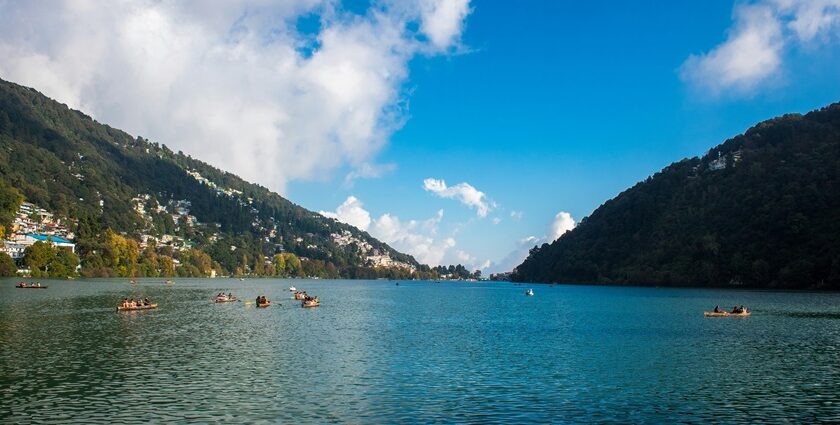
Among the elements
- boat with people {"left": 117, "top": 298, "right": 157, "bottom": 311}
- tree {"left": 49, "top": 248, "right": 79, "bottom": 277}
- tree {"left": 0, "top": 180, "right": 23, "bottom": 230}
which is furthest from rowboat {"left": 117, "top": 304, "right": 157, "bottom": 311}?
tree {"left": 0, "top": 180, "right": 23, "bottom": 230}

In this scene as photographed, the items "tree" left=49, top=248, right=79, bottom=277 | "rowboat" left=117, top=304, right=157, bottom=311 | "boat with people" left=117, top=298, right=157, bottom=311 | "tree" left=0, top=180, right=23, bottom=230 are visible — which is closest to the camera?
"rowboat" left=117, top=304, right=157, bottom=311

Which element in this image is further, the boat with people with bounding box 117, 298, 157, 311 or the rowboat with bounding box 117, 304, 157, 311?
the boat with people with bounding box 117, 298, 157, 311

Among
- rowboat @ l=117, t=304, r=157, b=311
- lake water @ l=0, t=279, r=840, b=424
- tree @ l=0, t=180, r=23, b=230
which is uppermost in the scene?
tree @ l=0, t=180, r=23, b=230

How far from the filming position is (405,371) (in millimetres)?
40656

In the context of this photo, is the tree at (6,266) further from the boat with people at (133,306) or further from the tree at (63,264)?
the boat with people at (133,306)

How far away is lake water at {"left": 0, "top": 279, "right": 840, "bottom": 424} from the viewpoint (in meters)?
29.3

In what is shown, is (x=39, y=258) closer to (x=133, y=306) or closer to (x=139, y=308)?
(x=139, y=308)

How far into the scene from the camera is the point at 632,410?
30.2 m

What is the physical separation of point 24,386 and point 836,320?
3384 inches

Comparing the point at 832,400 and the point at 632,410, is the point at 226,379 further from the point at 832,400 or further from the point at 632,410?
the point at 832,400

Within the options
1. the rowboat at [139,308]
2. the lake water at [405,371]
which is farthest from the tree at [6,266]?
the lake water at [405,371]

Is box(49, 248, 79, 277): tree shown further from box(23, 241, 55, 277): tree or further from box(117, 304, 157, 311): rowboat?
box(117, 304, 157, 311): rowboat

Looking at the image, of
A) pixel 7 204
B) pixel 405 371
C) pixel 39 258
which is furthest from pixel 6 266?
pixel 405 371

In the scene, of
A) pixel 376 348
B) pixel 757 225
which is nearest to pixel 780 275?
pixel 757 225
